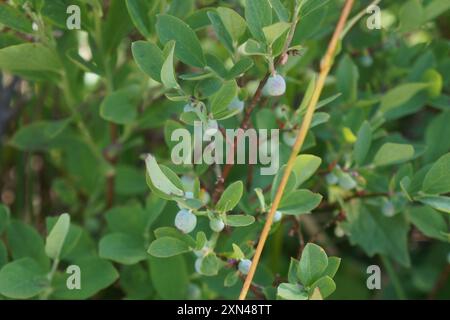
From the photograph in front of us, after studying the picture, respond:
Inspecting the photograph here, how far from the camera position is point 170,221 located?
1.09 metres

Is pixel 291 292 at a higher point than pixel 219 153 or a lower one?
lower

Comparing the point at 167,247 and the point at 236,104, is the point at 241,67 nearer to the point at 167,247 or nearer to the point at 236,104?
the point at 236,104

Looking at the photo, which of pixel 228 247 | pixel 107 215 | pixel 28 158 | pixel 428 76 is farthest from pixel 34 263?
pixel 428 76

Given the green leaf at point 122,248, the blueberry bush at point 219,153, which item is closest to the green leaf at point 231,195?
the blueberry bush at point 219,153

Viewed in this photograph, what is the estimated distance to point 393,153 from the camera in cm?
97

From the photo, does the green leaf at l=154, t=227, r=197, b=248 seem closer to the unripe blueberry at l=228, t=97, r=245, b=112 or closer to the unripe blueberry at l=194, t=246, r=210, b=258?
the unripe blueberry at l=194, t=246, r=210, b=258

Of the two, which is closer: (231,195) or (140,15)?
(231,195)

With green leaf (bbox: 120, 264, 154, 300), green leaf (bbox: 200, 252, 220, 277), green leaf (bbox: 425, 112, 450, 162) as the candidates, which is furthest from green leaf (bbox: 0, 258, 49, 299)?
green leaf (bbox: 425, 112, 450, 162)

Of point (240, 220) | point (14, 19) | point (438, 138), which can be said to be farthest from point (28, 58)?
point (438, 138)

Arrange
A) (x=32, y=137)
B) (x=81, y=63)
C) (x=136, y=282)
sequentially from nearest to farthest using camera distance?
(x=81, y=63) → (x=136, y=282) → (x=32, y=137)

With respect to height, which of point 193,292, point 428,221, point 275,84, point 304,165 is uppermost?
point 275,84

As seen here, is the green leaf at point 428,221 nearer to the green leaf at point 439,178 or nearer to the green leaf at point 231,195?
the green leaf at point 439,178

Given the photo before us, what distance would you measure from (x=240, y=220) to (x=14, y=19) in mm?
396

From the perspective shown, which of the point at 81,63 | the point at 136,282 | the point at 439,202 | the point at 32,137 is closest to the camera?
the point at 439,202
